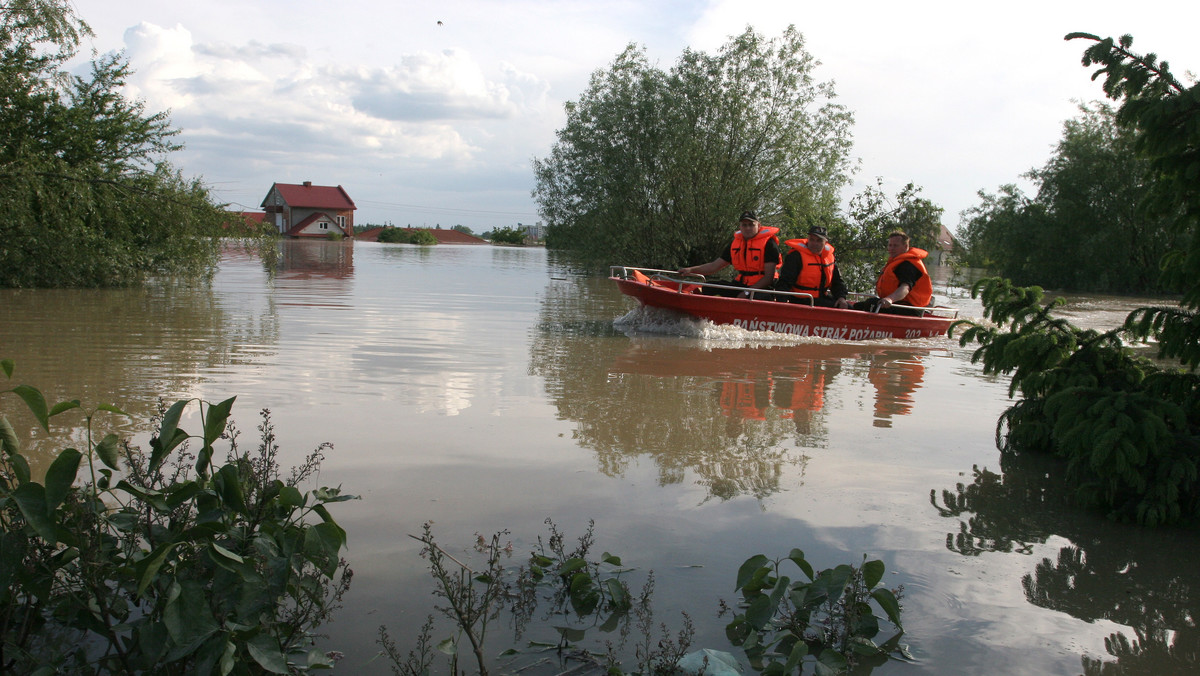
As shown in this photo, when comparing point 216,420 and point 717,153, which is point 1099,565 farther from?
point 717,153

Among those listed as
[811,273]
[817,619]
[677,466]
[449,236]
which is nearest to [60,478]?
[817,619]

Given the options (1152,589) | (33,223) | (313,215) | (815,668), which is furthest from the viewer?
(313,215)

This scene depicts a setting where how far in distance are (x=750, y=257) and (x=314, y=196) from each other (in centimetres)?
7690

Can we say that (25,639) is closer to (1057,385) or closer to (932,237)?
(1057,385)

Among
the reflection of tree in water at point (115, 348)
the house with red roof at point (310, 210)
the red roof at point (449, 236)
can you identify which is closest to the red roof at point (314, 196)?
the house with red roof at point (310, 210)

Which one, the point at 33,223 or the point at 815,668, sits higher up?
the point at 33,223

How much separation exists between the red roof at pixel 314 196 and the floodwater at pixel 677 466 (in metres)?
73.4

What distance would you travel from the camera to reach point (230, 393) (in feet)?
24.4

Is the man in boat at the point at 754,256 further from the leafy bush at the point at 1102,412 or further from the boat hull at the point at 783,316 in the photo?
the leafy bush at the point at 1102,412

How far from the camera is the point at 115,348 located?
9.85 m

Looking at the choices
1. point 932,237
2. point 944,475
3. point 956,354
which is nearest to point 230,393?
point 944,475

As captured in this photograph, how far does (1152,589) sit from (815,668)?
205cm

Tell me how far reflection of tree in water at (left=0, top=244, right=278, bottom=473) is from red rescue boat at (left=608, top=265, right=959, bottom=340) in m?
5.67

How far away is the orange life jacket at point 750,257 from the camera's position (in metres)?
13.8
